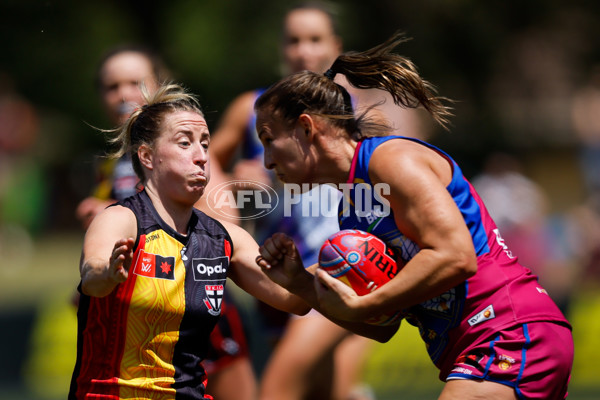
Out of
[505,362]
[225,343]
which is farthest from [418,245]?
[225,343]

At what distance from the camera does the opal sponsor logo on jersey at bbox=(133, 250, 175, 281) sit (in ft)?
11.0

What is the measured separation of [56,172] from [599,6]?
1552 centimetres

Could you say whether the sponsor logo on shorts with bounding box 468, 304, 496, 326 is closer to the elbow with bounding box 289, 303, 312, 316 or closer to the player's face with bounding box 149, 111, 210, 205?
the elbow with bounding box 289, 303, 312, 316

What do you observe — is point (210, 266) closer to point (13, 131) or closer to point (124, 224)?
point (124, 224)

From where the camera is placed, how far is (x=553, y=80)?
27.3 metres

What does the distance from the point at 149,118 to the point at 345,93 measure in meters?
0.82

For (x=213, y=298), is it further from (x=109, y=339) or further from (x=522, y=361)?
(x=522, y=361)

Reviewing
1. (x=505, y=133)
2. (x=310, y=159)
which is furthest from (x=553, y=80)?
(x=310, y=159)

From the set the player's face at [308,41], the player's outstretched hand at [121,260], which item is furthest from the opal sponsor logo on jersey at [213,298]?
the player's face at [308,41]

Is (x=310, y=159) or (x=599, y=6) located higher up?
(x=599, y=6)

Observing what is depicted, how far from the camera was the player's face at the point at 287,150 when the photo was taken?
3.63m

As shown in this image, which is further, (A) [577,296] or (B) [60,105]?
(B) [60,105]

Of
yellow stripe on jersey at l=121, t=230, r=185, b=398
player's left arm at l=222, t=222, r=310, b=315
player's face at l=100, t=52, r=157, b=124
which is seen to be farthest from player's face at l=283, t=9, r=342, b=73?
yellow stripe on jersey at l=121, t=230, r=185, b=398

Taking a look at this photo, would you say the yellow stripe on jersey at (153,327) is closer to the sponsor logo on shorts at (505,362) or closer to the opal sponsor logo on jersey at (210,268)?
the opal sponsor logo on jersey at (210,268)
